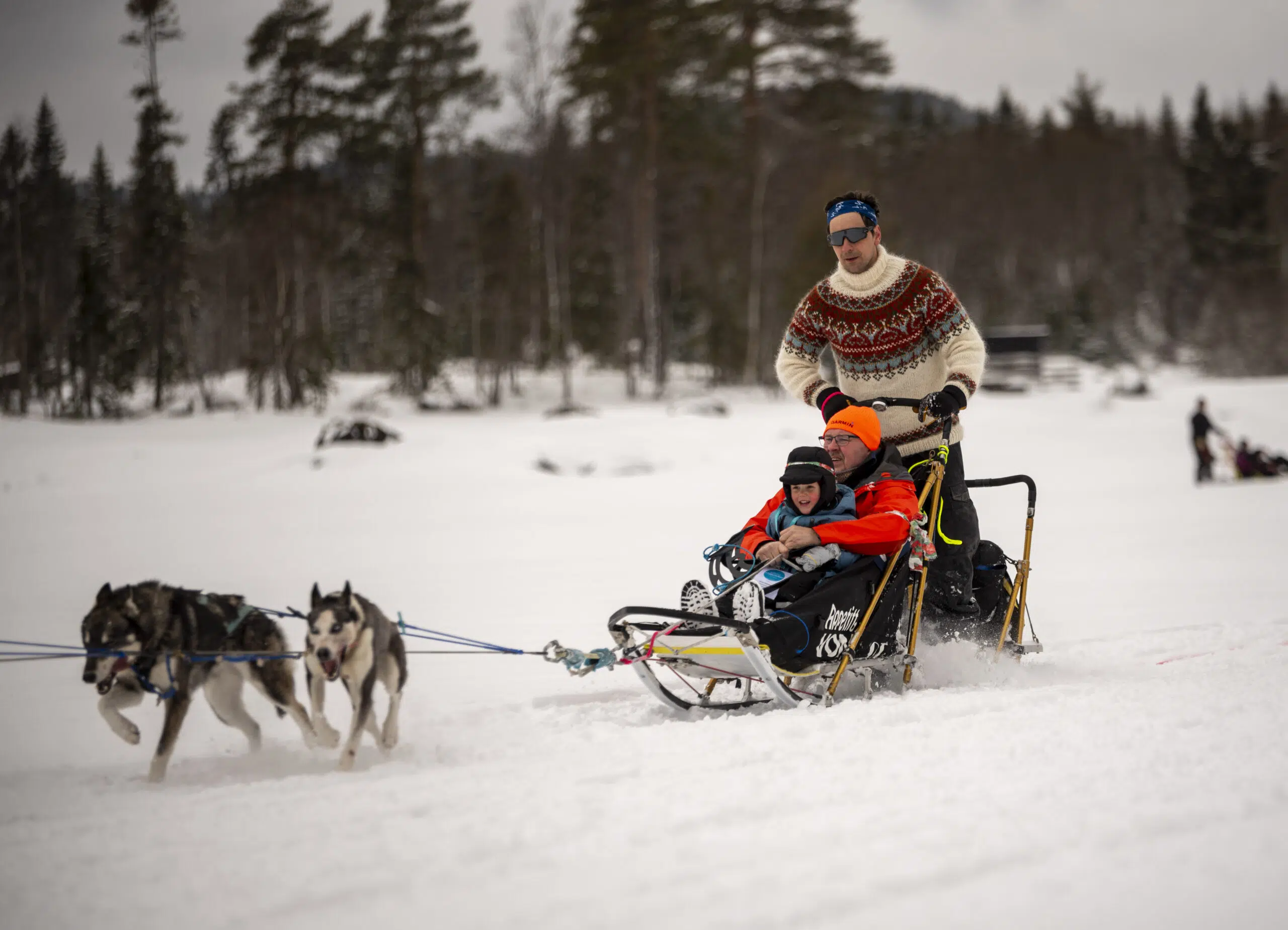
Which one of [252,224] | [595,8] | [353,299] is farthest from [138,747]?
[353,299]

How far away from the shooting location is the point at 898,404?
433 cm

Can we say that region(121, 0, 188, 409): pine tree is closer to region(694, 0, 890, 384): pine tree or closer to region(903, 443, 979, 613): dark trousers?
region(694, 0, 890, 384): pine tree

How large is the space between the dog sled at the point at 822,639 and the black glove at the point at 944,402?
131 mm

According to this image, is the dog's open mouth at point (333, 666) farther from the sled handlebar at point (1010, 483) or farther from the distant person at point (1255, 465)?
the distant person at point (1255, 465)

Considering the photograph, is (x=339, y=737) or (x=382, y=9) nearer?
(x=339, y=737)

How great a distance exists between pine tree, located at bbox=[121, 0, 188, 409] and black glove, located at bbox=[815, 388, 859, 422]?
1954 cm

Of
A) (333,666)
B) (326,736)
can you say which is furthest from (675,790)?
(326,736)

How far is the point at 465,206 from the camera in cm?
2948

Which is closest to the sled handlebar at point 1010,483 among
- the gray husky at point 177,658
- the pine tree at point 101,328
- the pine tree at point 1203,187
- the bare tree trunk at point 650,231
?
the gray husky at point 177,658

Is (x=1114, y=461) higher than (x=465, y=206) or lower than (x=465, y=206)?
lower

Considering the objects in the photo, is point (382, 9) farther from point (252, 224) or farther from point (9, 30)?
point (9, 30)

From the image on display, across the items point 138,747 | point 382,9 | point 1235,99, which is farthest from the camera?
point 1235,99

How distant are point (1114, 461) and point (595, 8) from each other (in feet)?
54.8

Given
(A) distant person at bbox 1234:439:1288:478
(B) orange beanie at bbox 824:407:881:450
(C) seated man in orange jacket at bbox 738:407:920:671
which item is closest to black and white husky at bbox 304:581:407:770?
(C) seated man in orange jacket at bbox 738:407:920:671
